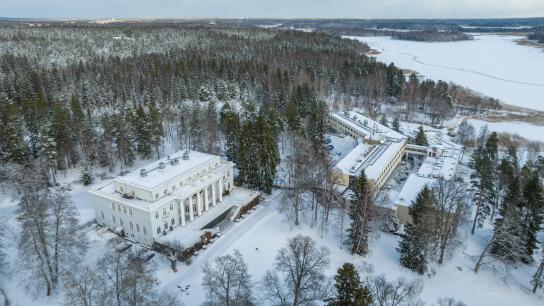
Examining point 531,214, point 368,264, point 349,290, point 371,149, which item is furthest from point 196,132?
point 531,214

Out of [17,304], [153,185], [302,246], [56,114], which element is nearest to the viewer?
[302,246]

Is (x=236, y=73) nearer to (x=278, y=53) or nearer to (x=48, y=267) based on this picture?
(x=278, y=53)

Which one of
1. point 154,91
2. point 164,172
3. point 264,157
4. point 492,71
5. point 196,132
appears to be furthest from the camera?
point 492,71

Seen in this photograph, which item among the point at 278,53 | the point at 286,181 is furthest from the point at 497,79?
the point at 286,181

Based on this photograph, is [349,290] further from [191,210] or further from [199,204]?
[199,204]

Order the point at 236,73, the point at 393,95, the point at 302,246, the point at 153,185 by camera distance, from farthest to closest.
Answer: the point at 393,95
the point at 236,73
the point at 153,185
the point at 302,246
